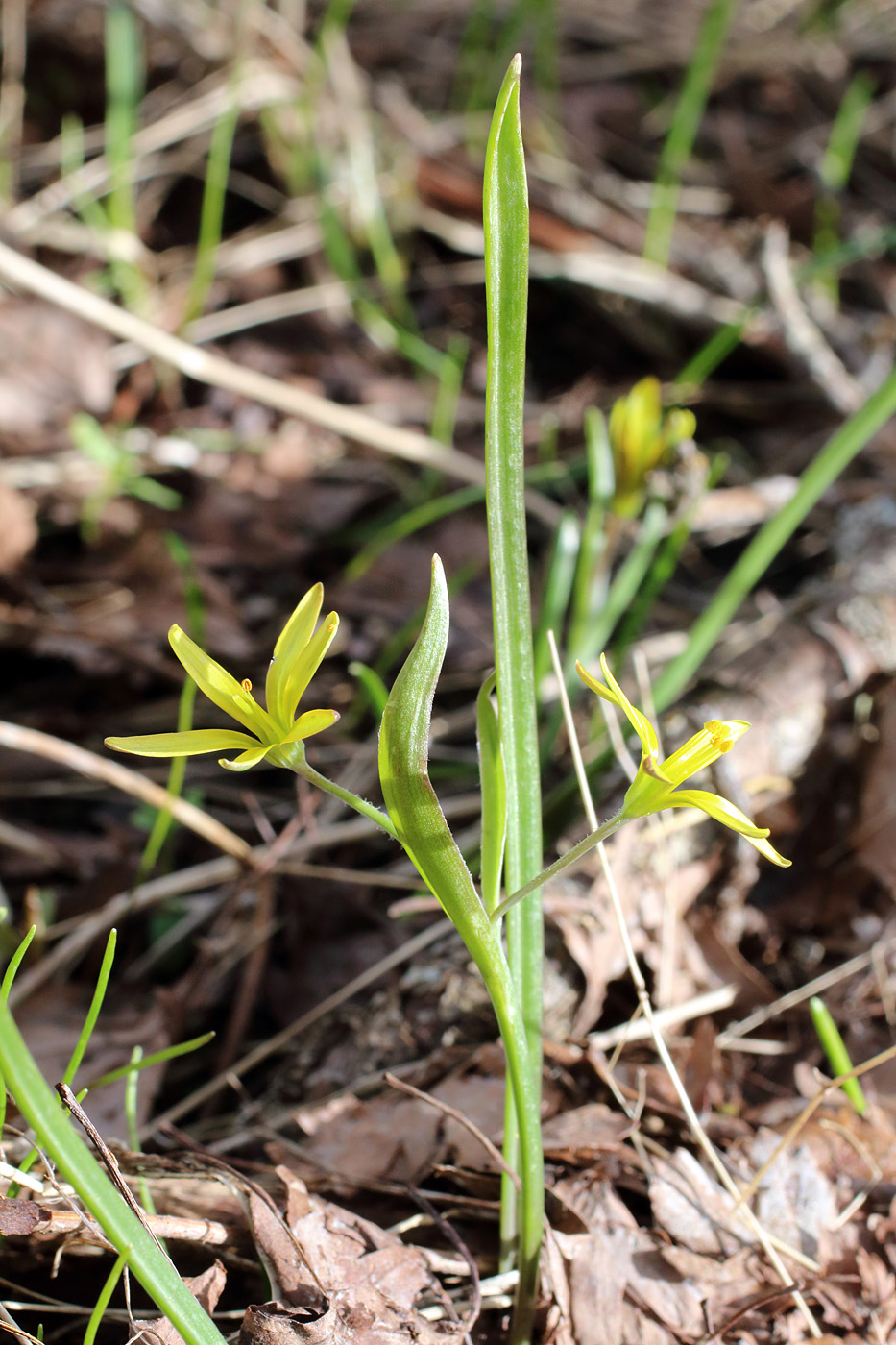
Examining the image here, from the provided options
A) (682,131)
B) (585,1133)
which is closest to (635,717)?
(585,1133)

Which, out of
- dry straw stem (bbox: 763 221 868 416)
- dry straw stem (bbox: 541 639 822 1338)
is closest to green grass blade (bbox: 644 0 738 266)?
dry straw stem (bbox: 763 221 868 416)

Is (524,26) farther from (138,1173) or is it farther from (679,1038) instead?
(138,1173)

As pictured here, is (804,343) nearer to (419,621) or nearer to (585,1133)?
(419,621)

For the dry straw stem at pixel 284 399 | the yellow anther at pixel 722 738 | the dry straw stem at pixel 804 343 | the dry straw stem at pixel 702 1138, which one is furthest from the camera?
the dry straw stem at pixel 804 343

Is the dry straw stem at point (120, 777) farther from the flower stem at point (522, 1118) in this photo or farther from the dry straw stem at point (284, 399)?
the dry straw stem at point (284, 399)

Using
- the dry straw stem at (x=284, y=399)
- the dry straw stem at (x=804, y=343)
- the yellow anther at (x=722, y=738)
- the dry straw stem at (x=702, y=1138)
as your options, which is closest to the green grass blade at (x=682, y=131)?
the dry straw stem at (x=804, y=343)

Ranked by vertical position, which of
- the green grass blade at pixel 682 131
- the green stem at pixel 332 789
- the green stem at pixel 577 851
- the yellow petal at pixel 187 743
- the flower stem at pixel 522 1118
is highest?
the green grass blade at pixel 682 131
